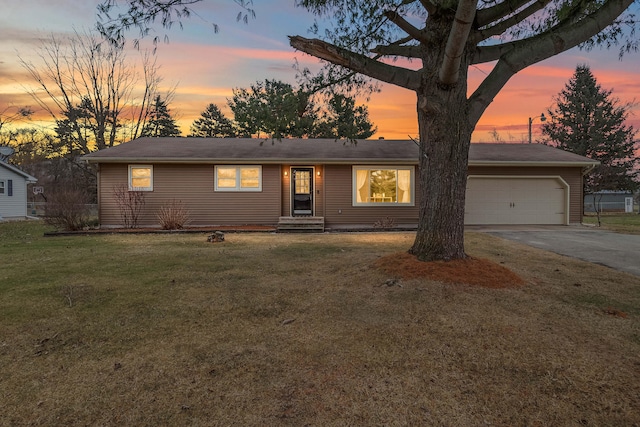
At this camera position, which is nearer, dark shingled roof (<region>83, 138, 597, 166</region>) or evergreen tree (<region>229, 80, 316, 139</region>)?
evergreen tree (<region>229, 80, 316, 139</region>)

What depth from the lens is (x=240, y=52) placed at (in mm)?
10352

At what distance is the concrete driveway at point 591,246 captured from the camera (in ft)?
20.7

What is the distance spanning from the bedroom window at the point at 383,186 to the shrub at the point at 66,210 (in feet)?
31.3

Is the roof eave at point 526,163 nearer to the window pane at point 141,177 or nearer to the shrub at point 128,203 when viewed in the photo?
the window pane at point 141,177

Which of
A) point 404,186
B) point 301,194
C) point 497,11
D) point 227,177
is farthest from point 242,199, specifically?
point 497,11

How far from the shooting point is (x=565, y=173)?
13422 mm

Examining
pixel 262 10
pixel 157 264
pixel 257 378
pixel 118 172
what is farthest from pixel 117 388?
pixel 118 172

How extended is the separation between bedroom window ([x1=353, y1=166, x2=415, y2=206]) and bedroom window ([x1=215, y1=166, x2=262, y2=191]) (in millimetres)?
3658

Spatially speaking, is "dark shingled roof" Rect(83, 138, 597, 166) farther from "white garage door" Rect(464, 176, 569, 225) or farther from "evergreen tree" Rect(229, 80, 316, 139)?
"evergreen tree" Rect(229, 80, 316, 139)

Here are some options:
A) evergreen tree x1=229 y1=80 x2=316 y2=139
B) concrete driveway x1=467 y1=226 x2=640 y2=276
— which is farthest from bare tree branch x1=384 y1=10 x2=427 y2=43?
concrete driveway x1=467 y1=226 x2=640 y2=276

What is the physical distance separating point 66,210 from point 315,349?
1200 cm

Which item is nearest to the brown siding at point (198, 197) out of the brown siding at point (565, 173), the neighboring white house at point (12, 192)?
the brown siding at point (565, 173)

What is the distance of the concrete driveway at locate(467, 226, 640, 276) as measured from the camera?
6.31 metres

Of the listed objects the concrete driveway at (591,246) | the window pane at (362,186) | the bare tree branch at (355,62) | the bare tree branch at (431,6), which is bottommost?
the concrete driveway at (591,246)
